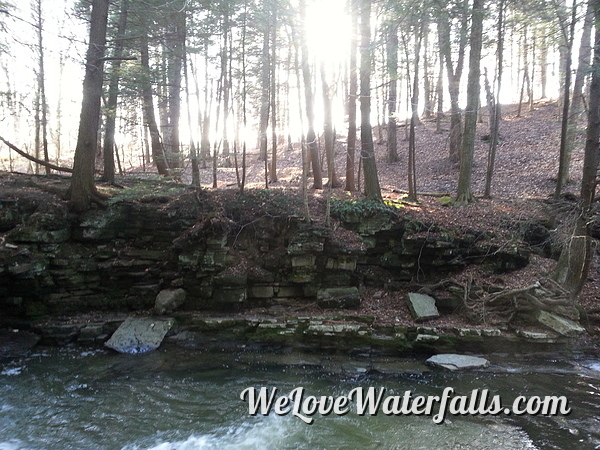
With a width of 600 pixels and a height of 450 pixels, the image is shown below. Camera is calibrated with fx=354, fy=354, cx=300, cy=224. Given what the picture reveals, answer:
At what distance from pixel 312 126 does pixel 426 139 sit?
13.7m

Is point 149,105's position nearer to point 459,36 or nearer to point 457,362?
point 459,36

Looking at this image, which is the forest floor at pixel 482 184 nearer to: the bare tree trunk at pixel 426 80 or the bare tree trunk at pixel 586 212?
the bare tree trunk at pixel 586 212

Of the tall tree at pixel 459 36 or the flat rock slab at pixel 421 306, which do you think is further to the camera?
the tall tree at pixel 459 36

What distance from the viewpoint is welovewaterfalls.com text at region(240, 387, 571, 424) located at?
228 inches

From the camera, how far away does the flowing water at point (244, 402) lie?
511 cm

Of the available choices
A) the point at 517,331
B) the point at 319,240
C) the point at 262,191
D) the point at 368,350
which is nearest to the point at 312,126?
the point at 262,191

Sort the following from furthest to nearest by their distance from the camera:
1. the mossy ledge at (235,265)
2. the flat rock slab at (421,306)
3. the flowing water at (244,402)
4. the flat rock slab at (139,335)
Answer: the flat rock slab at (421,306)
the mossy ledge at (235,265)
the flat rock slab at (139,335)
the flowing water at (244,402)

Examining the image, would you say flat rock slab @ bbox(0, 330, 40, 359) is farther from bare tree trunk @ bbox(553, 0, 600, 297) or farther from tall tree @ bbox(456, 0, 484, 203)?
tall tree @ bbox(456, 0, 484, 203)

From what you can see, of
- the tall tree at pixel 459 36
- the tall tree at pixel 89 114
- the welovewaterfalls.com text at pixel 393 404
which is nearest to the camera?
the welovewaterfalls.com text at pixel 393 404

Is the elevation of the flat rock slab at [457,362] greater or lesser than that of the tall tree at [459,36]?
lesser

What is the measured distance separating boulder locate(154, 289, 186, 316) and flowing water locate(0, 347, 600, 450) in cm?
137

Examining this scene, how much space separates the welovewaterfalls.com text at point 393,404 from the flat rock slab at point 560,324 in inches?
91.2

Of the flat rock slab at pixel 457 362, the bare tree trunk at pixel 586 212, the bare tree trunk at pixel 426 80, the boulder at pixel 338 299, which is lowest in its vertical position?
the flat rock slab at pixel 457 362

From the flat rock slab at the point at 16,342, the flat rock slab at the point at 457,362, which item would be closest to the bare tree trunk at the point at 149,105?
the flat rock slab at the point at 16,342
